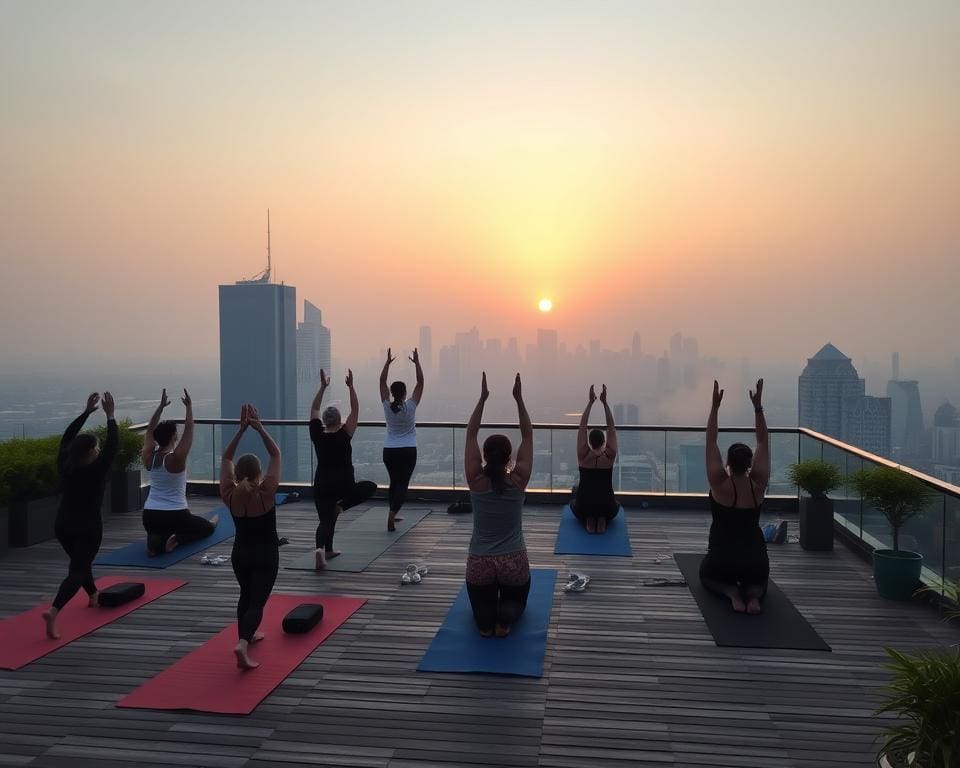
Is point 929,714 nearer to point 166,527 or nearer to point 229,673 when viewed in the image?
point 229,673

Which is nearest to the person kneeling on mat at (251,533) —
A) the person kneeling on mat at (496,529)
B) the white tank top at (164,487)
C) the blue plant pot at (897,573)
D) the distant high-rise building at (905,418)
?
the person kneeling on mat at (496,529)

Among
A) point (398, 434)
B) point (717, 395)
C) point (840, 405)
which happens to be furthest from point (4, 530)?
point (840, 405)

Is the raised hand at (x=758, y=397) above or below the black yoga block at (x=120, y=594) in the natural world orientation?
above

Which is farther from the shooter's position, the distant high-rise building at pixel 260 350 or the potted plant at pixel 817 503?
the distant high-rise building at pixel 260 350

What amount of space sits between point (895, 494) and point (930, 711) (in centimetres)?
352

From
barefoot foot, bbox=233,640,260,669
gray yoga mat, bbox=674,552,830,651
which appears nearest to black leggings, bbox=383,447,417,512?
gray yoga mat, bbox=674,552,830,651

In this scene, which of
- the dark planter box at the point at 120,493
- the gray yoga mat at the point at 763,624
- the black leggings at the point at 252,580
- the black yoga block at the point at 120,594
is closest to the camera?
the black leggings at the point at 252,580

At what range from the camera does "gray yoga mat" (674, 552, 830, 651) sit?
4.41m

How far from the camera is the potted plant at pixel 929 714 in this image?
2.25m

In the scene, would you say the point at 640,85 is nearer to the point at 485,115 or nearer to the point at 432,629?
the point at 485,115

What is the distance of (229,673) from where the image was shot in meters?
3.99

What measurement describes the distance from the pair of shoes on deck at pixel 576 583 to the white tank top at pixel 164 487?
143 inches

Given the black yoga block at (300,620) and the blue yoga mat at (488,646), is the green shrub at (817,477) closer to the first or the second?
the blue yoga mat at (488,646)

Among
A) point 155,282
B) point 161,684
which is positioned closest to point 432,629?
point 161,684
